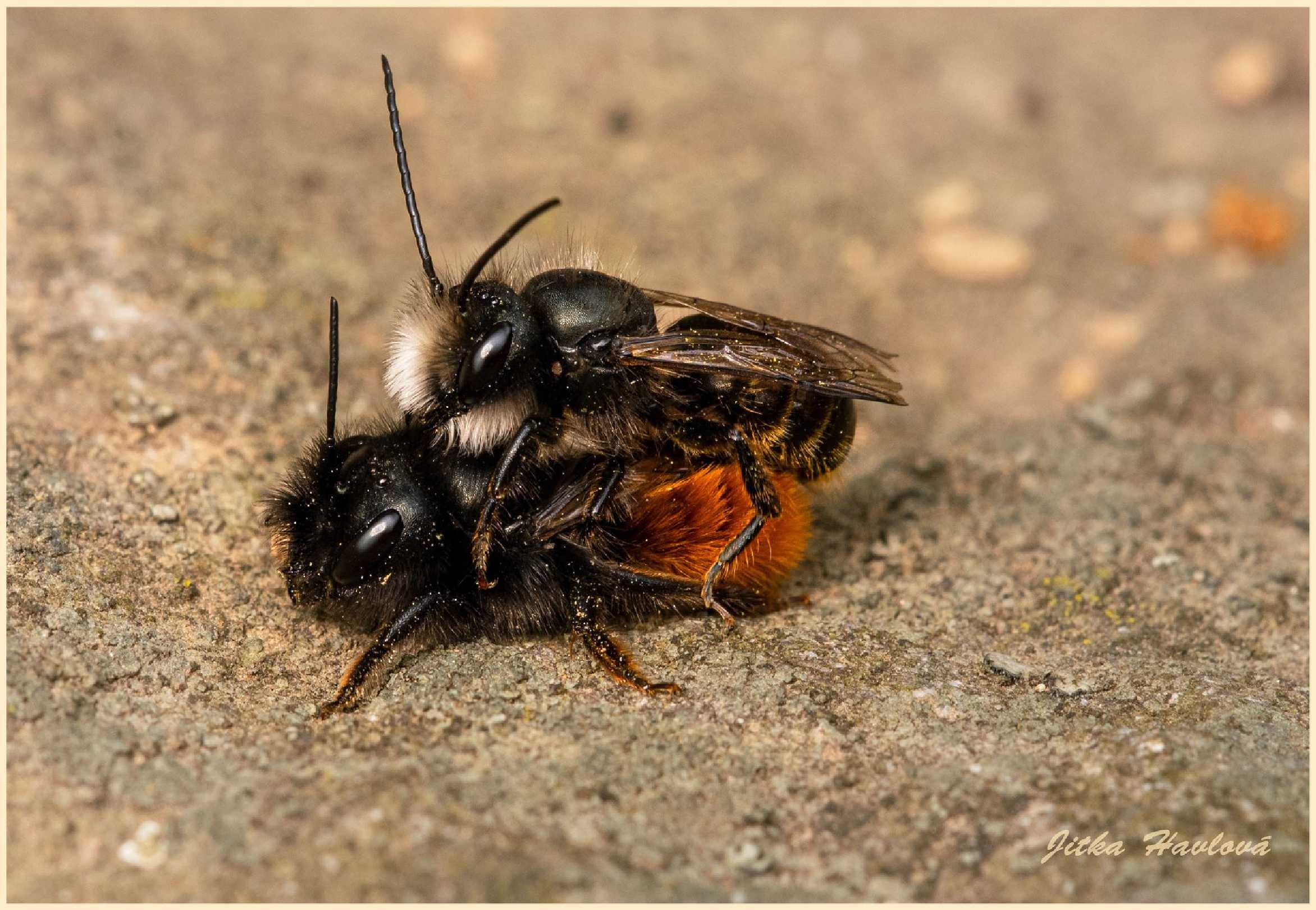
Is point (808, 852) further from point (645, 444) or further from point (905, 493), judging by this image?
point (905, 493)

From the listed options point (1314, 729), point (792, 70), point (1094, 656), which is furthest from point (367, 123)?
point (1314, 729)

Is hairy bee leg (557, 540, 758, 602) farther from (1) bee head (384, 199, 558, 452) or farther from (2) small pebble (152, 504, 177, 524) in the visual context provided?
(2) small pebble (152, 504, 177, 524)

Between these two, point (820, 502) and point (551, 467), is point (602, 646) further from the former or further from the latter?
point (820, 502)

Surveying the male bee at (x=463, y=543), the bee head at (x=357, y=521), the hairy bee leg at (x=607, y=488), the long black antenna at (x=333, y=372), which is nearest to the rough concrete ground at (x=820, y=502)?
the male bee at (x=463, y=543)

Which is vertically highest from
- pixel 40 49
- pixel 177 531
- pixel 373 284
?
pixel 40 49

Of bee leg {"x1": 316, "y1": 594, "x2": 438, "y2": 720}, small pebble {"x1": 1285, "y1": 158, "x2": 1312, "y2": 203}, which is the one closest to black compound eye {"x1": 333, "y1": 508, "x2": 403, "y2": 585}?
bee leg {"x1": 316, "y1": 594, "x2": 438, "y2": 720}
